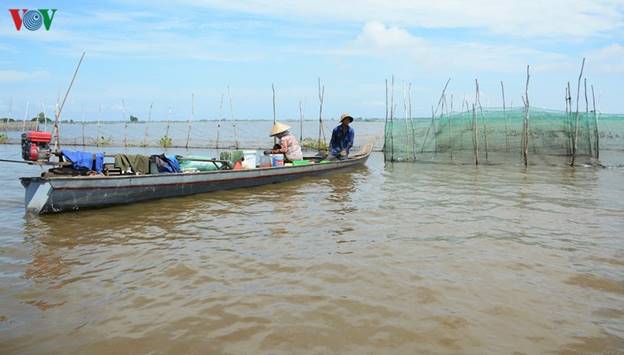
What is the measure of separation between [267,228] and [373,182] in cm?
540

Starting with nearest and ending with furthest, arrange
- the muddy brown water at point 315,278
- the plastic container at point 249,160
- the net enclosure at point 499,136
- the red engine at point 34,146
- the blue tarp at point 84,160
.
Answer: the muddy brown water at point 315,278
the red engine at point 34,146
the blue tarp at point 84,160
the plastic container at point 249,160
the net enclosure at point 499,136

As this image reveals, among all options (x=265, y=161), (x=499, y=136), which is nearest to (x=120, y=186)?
(x=265, y=161)

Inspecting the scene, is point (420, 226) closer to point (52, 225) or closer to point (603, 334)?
point (603, 334)

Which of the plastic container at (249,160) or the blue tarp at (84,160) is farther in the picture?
the plastic container at (249,160)

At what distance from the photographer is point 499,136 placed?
53.7 ft

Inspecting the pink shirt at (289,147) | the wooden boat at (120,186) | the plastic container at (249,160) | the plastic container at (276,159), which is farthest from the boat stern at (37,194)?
the pink shirt at (289,147)

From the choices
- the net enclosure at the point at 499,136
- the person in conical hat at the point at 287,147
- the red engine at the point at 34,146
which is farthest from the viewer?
the net enclosure at the point at 499,136

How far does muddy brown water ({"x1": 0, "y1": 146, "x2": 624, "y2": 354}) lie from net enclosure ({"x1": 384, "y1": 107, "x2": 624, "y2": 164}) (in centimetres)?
764

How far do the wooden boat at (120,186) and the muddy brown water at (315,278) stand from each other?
0.25 meters

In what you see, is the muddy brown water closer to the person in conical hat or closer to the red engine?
the red engine

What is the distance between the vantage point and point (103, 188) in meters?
7.16

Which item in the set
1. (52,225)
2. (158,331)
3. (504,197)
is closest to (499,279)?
(158,331)

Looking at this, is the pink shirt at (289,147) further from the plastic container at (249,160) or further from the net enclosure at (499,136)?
the net enclosure at (499,136)

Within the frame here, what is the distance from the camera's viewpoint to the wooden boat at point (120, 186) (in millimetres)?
6617
